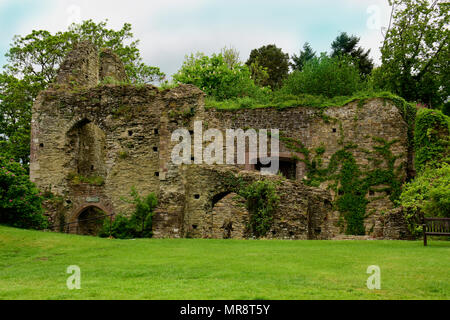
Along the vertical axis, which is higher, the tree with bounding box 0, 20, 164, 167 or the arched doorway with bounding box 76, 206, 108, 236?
the tree with bounding box 0, 20, 164, 167

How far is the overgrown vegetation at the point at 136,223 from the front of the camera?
2081cm

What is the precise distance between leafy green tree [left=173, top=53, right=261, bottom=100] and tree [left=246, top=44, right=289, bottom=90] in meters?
12.2

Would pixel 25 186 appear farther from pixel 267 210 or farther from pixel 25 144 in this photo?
pixel 25 144

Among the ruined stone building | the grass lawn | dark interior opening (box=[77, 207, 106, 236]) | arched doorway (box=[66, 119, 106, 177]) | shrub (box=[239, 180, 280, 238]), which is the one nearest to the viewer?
the grass lawn

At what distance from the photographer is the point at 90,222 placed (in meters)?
25.0

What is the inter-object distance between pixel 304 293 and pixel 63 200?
1894 cm

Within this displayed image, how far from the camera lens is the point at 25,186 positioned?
1988 centimetres

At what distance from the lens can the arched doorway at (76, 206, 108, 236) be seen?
2461cm

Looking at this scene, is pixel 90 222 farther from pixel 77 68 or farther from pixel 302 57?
pixel 302 57

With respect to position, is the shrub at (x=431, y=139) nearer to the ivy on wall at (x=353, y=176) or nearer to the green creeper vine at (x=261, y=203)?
the ivy on wall at (x=353, y=176)

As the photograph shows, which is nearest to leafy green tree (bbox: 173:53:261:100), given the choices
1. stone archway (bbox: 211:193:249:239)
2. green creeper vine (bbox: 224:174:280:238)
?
stone archway (bbox: 211:193:249:239)

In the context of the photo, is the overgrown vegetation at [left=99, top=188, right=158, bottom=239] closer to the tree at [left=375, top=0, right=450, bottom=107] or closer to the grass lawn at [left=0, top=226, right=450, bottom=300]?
the grass lawn at [left=0, top=226, right=450, bottom=300]

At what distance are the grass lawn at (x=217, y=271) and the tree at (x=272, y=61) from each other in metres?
36.0

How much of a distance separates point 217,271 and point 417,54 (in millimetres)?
29139
